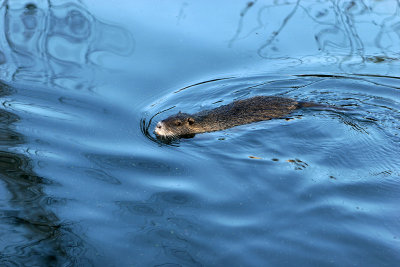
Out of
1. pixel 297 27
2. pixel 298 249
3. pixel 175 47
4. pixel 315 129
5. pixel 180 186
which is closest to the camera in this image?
pixel 298 249

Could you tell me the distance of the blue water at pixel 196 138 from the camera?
12.3 ft

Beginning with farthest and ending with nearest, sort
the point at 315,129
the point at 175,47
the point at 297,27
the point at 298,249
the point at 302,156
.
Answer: the point at 297,27
the point at 175,47
the point at 315,129
the point at 302,156
the point at 298,249

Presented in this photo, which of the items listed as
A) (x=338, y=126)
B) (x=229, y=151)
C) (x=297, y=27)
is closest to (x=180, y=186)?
(x=229, y=151)

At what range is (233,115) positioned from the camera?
5852 millimetres

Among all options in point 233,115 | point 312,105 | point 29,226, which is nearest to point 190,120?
point 233,115

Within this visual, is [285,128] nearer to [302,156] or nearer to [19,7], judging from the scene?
[302,156]

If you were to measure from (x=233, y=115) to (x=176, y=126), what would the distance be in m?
0.72

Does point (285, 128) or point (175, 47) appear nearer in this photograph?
point (285, 128)

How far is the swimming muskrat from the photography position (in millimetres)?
5629

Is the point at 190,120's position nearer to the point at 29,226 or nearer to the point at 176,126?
the point at 176,126

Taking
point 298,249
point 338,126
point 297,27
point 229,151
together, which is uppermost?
point 297,27

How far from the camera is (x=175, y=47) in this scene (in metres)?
7.12

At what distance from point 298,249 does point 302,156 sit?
1.55 meters

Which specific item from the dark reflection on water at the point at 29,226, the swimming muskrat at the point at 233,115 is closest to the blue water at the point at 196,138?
the dark reflection on water at the point at 29,226
